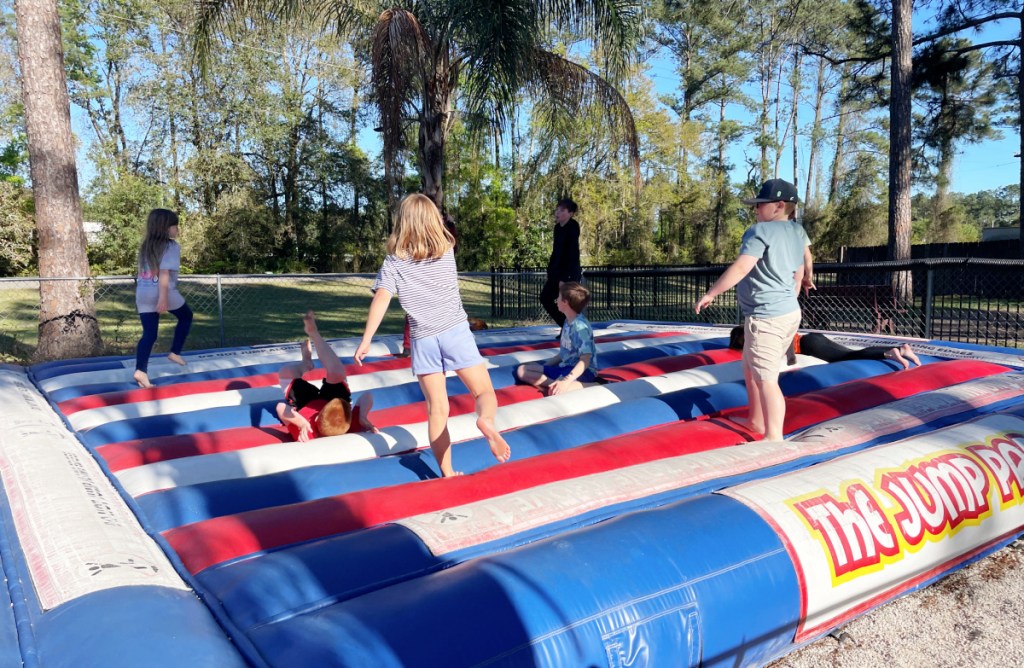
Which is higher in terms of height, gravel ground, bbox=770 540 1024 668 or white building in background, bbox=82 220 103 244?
white building in background, bbox=82 220 103 244

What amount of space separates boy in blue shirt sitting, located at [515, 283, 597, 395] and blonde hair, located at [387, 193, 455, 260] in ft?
5.11

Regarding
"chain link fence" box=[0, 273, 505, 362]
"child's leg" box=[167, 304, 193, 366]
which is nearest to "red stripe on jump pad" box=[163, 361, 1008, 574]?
"child's leg" box=[167, 304, 193, 366]

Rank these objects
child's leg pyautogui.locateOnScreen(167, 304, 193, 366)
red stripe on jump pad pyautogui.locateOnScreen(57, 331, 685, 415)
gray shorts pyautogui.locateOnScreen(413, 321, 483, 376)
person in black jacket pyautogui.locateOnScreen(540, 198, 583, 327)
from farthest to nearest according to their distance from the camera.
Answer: person in black jacket pyautogui.locateOnScreen(540, 198, 583, 327)
child's leg pyautogui.locateOnScreen(167, 304, 193, 366)
red stripe on jump pad pyautogui.locateOnScreen(57, 331, 685, 415)
gray shorts pyautogui.locateOnScreen(413, 321, 483, 376)

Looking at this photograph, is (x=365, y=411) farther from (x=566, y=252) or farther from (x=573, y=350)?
(x=566, y=252)

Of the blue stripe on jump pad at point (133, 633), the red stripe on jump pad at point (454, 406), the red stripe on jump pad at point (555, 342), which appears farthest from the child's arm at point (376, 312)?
the red stripe on jump pad at point (555, 342)

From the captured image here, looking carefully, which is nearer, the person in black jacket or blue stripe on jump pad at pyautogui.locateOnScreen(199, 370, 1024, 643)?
Result: blue stripe on jump pad at pyautogui.locateOnScreen(199, 370, 1024, 643)

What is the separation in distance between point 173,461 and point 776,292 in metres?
2.80

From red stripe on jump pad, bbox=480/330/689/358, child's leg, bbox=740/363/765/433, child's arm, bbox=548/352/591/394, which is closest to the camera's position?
child's leg, bbox=740/363/765/433

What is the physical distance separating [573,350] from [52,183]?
6443 millimetres

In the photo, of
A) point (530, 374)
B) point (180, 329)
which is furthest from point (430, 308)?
point (180, 329)

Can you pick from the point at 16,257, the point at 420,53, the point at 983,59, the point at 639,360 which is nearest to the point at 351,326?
the point at 420,53

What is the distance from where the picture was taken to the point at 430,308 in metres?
3.03

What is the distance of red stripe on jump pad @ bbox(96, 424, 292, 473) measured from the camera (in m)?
3.13

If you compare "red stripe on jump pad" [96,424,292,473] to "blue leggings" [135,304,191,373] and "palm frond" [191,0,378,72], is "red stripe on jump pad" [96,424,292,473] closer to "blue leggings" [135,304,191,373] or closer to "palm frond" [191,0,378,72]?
"blue leggings" [135,304,191,373]
